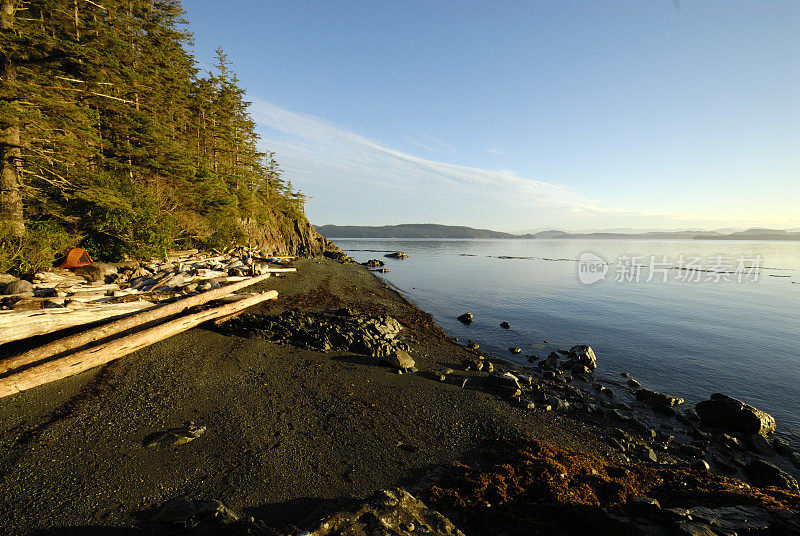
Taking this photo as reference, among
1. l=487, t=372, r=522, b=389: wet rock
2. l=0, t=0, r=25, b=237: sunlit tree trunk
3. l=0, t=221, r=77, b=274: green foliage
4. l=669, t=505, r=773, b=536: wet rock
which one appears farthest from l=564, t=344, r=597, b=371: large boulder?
l=0, t=0, r=25, b=237: sunlit tree trunk

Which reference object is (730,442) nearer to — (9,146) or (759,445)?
(759,445)

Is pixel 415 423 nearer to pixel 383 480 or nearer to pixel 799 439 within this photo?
pixel 383 480

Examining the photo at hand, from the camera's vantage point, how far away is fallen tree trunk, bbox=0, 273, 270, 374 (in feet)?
25.1

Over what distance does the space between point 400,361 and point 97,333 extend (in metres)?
10.4

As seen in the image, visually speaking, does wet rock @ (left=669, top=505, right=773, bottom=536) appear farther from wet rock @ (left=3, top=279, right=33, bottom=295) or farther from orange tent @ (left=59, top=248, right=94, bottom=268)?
orange tent @ (left=59, top=248, right=94, bottom=268)

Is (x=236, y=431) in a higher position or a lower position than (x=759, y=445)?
higher

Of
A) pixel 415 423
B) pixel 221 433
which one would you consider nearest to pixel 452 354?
pixel 415 423

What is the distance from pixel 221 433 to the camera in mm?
6496

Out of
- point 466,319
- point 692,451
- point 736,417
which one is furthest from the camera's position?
point 466,319

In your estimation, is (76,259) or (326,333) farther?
(76,259)

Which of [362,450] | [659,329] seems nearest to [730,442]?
[362,450]

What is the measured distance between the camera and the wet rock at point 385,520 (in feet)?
11.9

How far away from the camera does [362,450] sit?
6.47 meters

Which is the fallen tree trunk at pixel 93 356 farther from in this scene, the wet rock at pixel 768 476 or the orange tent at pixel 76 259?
the wet rock at pixel 768 476
